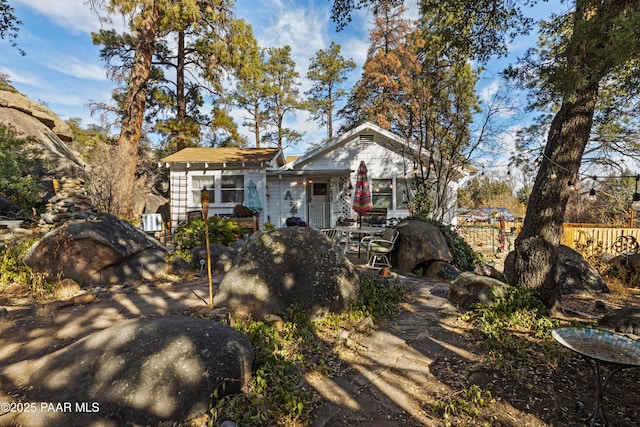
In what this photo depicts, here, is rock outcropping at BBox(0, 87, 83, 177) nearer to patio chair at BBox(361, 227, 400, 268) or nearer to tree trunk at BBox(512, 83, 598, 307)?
patio chair at BBox(361, 227, 400, 268)

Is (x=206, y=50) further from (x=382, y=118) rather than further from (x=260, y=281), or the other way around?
(x=260, y=281)

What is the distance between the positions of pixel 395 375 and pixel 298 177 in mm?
11607

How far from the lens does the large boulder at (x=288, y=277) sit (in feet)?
12.3

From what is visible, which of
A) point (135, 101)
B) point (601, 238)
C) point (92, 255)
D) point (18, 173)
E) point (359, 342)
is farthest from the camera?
point (135, 101)

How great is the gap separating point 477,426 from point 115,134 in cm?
1835

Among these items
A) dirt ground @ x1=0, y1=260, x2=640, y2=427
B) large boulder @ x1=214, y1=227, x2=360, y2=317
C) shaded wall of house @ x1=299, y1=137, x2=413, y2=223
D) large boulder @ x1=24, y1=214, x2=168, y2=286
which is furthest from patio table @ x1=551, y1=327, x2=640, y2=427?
shaded wall of house @ x1=299, y1=137, x2=413, y2=223

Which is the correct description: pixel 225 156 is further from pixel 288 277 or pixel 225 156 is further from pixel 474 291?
pixel 474 291

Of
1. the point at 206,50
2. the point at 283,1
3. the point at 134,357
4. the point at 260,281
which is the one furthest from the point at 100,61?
the point at 134,357

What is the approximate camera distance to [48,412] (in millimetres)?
1852

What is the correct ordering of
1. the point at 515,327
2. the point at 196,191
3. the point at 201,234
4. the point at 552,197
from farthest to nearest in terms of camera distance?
1. the point at 196,191
2. the point at 201,234
3. the point at 552,197
4. the point at 515,327

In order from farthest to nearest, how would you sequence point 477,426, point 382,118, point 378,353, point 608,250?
point 382,118
point 608,250
point 378,353
point 477,426

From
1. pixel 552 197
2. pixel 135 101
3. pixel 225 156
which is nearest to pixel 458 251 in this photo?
pixel 552 197

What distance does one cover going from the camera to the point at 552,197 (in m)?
4.06

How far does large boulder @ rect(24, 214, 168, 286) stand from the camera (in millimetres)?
4867
